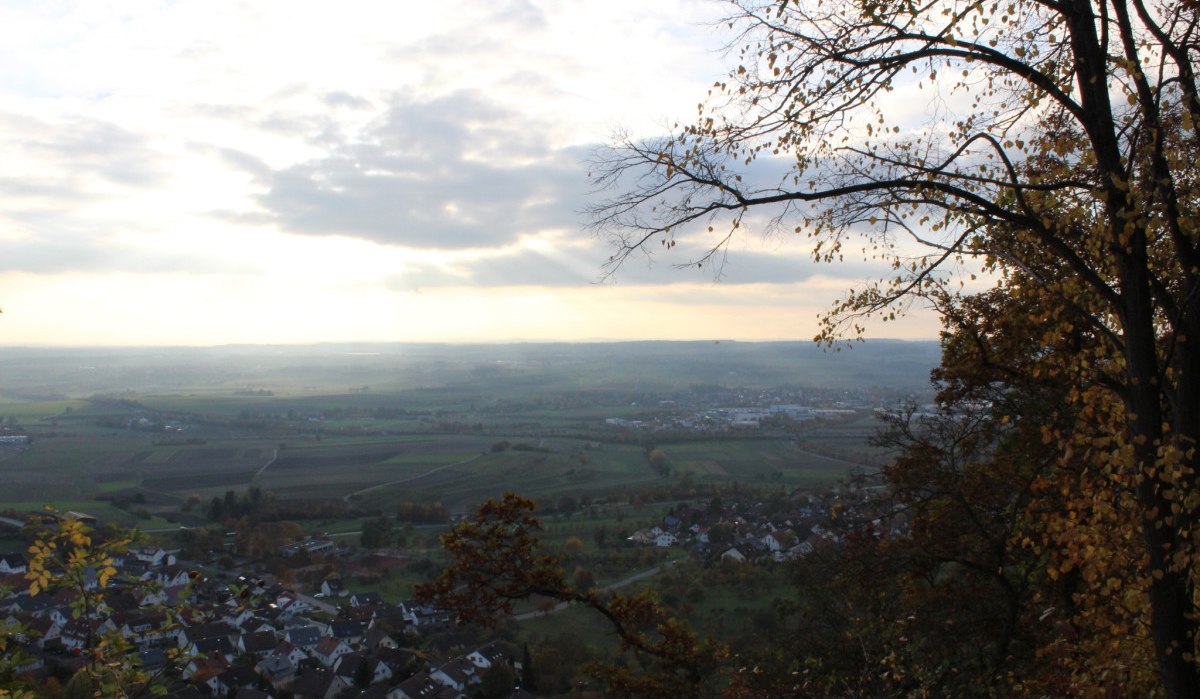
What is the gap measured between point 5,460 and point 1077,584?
5478 centimetres

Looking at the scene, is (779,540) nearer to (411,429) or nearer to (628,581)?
(628,581)

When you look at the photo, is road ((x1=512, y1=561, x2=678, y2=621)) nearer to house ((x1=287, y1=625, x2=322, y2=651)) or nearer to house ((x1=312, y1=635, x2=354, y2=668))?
A: house ((x1=312, y1=635, x2=354, y2=668))

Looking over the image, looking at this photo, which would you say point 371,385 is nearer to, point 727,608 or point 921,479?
point 727,608

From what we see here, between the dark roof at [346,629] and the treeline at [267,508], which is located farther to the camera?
the treeline at [267,508]

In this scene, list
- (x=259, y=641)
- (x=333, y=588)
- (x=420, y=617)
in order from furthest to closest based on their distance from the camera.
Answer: (x=333, y=588)
(x=420, y=617)
(x=259, y=641)

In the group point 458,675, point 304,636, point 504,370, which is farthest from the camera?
point 504,370

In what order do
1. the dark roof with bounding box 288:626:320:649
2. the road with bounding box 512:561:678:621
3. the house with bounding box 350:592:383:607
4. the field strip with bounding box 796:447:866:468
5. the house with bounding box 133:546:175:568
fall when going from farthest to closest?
the field strip with bounding box 796:447:866:468 < the house with bounding box 133:546:175:568 < the house with bounding box 350:592:383:607 < the road with bounding box 512:561:678:621 < the dark roof with bounding box 288:626:320:649

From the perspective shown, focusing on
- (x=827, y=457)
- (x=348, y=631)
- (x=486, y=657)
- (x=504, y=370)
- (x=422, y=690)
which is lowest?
(x=348, y=631)

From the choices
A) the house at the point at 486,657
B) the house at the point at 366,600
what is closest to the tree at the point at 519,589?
the house at the point at 486,657

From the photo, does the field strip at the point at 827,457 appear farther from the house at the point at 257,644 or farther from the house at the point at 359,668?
the house at the point at 257,644

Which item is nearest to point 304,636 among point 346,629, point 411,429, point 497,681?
point 346,629

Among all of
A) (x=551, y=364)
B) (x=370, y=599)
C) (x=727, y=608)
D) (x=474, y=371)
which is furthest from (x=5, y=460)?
(x=551, y=364)

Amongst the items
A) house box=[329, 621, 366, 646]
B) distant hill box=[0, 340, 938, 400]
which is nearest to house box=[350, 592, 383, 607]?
house box=[329, 621, 366, 646]

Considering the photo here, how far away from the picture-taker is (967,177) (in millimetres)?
3879
